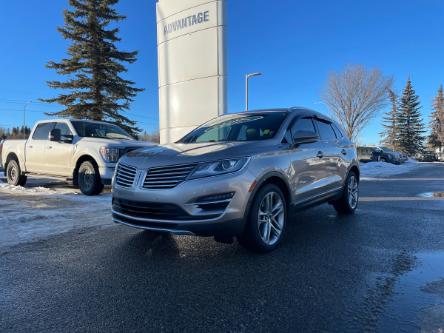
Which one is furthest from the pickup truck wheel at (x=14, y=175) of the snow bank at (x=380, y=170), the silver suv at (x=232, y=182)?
the snow bank at (x=380, y=170)

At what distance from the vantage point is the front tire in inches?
153

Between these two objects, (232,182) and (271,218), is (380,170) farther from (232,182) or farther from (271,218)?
(232,182)

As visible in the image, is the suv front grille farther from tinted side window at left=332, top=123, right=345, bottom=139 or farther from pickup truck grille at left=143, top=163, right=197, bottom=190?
tinted side window at left=332, top=123, right=345, bottom=139

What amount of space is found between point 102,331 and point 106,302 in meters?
0.47

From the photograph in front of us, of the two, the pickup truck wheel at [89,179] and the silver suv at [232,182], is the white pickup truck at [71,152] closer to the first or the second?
the pickup truck wheel at [89,179]

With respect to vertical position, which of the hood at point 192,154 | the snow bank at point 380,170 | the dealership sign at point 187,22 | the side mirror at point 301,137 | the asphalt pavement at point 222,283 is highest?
the dealership sign at point 187,22

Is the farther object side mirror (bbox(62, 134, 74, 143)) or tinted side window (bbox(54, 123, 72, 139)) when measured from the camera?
tinted side window (bbox(54, 123, 72, 139))

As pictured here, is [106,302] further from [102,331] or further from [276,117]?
[276,117]

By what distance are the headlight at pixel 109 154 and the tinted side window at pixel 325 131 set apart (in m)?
4.58

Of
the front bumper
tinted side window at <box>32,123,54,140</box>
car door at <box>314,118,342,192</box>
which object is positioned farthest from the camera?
tinted side window at <box>32,123,54,140</box>

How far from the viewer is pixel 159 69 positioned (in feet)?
49.0

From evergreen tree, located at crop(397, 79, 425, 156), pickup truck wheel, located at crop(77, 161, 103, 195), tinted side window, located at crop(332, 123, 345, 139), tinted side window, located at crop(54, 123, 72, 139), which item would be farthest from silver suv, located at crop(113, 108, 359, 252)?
evergreen tree, located at crop(397, 79, 425, 156)

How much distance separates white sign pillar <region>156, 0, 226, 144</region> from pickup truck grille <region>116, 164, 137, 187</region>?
8481 millimetres

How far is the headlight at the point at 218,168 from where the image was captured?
12.0 ft
